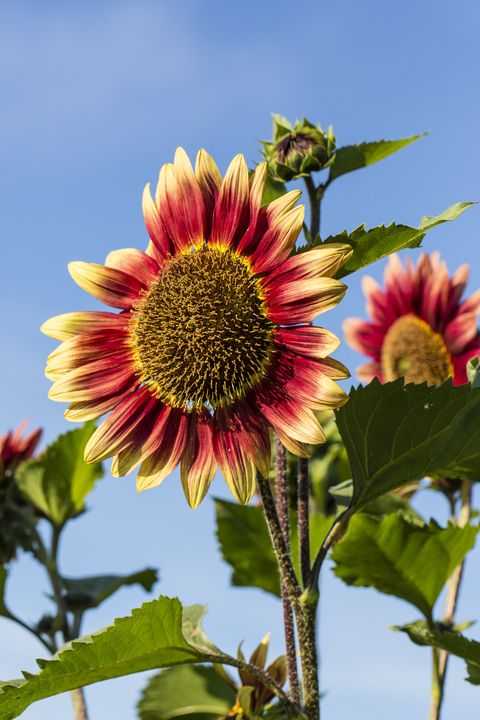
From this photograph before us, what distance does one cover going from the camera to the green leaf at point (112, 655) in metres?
1.60

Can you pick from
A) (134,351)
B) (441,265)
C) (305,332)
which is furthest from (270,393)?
(441,265)

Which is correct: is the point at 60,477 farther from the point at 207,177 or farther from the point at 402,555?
the point at 207,177

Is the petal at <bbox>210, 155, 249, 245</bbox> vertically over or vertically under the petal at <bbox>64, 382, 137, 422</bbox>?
over

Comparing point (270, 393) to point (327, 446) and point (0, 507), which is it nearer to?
point (327, 446)

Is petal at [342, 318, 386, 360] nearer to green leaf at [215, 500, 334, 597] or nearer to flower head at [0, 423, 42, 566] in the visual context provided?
green leaf at [215, 500, 334, 597]

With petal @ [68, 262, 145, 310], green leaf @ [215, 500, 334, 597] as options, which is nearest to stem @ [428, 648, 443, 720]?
green leaf @ [215, 500, 334, 597]

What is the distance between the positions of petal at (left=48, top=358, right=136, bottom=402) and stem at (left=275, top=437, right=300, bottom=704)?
0.34m

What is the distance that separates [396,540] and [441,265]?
1.39 meters

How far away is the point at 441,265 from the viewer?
11.4 ft

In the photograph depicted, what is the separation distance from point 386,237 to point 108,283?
1.90 ft

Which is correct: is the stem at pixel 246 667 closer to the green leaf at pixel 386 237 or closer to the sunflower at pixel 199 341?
the sunflower at pixel 199 341

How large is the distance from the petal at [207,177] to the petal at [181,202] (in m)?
0.01

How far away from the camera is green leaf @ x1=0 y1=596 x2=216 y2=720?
1.60 meters

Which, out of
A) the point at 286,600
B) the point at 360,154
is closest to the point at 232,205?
the point at 360,154
